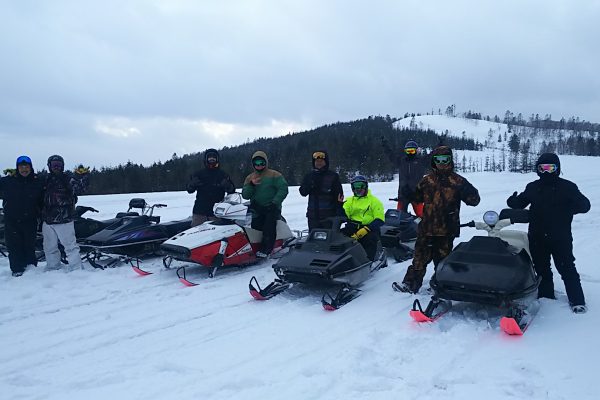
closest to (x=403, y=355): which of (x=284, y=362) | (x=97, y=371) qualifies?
(x=284, y=362)

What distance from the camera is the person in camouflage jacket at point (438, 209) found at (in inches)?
181

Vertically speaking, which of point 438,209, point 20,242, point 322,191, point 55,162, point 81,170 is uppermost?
point 55,162

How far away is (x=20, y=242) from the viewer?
6.17 m

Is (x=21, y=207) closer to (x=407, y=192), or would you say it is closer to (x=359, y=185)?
(x=359, y=185)

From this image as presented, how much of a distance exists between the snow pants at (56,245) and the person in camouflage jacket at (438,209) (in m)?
4.58

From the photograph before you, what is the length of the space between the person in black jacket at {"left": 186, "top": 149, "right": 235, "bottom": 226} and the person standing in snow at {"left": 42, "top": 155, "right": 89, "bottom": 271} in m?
1.66

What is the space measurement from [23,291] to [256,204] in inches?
124

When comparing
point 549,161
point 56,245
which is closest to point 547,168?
point 549,161

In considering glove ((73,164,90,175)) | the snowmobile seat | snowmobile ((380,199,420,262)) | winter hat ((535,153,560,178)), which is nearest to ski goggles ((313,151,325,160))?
snowmobile ((380,199,420,262))

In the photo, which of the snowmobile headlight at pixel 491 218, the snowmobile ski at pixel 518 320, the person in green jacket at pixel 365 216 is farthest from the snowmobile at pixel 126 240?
the snowmobile ski at pixel 518 320

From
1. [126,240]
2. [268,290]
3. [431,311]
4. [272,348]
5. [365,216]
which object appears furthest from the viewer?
[126,240]

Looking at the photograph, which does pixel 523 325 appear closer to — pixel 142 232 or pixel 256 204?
pixel 256 204

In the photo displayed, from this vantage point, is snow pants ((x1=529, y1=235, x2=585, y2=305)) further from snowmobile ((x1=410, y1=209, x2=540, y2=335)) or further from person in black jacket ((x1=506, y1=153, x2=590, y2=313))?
snowmobile ((x1=410, y1=209, x2=540, y2=335))

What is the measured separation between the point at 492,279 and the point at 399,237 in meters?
2.80
